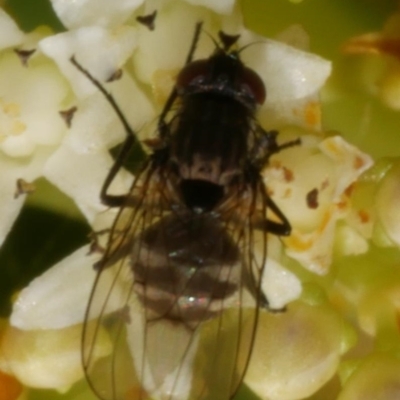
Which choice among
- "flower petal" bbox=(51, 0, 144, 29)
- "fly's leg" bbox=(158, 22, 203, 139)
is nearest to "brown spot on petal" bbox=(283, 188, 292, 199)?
"fly's leg" bbox=(158, 22, 203, 139)

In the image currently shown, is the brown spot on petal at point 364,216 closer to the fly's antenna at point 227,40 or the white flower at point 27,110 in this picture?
the fly's antenna at point 227,40

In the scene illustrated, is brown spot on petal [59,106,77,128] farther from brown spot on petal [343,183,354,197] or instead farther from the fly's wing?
brown spot on petal [343,183,354,197]

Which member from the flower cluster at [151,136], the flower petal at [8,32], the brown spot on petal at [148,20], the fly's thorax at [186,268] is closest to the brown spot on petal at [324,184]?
the flower cluster at [151,136]

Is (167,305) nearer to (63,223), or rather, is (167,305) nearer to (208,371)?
(208,371)

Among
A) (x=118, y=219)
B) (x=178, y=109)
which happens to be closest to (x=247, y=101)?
(x=178, y=109)

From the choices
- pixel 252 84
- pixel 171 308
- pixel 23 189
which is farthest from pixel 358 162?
pixel 23 189

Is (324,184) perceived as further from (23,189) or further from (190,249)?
(23,189)
